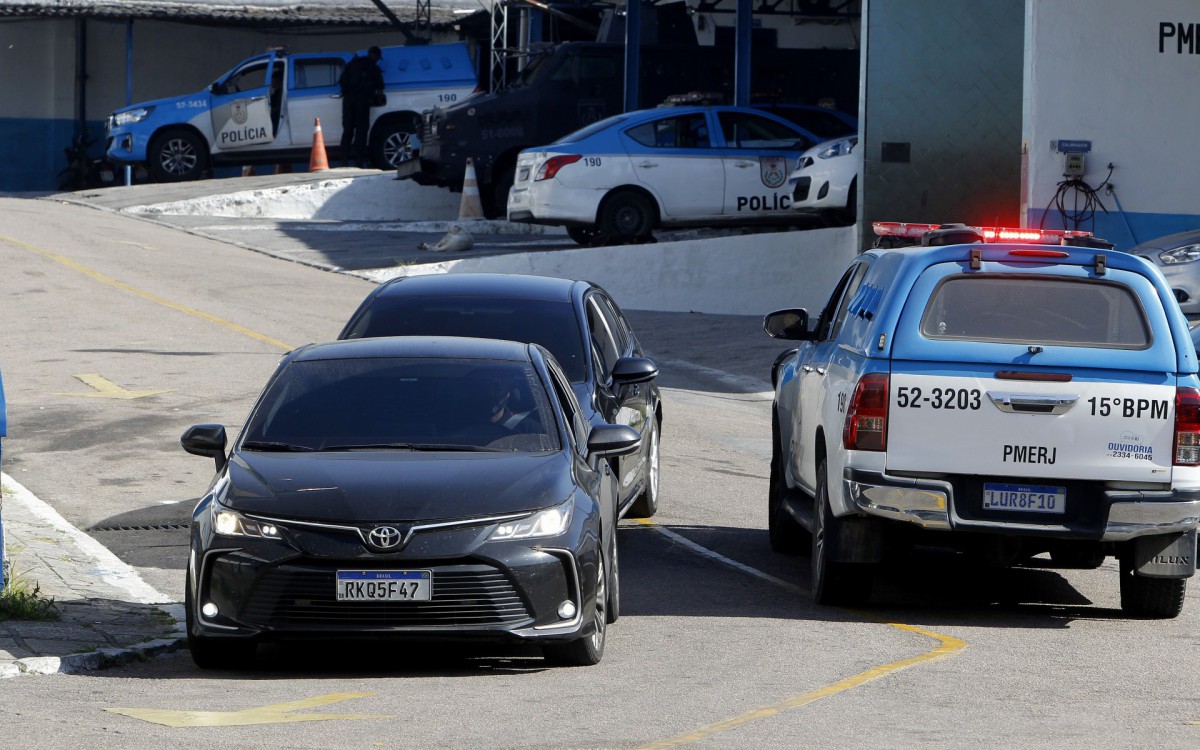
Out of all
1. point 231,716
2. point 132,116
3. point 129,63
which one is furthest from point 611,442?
point 129,63

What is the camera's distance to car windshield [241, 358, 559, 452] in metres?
7.67

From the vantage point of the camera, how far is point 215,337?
18.5 meters

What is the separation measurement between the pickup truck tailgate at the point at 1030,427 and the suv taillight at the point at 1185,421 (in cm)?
3

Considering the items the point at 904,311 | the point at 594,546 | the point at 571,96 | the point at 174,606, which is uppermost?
the point at 571,96

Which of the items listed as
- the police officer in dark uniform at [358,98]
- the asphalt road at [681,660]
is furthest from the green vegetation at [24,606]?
the police officer in dark uniform at [358,98]

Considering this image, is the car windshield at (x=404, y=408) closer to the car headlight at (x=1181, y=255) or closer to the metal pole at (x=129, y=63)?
the car headlight at (x=1181, y=255)

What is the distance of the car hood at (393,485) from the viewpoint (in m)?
6.98

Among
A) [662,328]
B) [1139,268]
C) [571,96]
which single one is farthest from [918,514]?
[571,96]

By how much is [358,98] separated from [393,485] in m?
27.4

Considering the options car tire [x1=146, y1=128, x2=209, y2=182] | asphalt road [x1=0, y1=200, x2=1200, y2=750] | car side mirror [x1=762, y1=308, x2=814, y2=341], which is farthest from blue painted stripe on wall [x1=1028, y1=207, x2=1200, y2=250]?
car tire [x1=146, y1=128, x2=209, y2=182]

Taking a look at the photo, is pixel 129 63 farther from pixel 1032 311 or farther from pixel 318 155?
pixel 1032 311

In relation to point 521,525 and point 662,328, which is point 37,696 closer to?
point 521,525

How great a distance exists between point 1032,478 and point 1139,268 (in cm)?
113

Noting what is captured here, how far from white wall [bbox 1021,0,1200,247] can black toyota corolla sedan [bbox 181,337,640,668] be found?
40.8 ft
